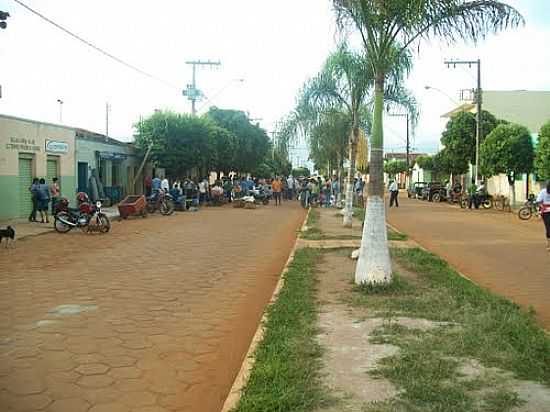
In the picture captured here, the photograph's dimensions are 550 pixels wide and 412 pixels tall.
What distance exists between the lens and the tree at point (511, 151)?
91.6 ft

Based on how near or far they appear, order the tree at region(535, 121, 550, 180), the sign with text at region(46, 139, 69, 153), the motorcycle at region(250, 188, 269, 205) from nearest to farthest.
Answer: the tree at region(535, 121, 550, 180), the sign with text at region(46, 139, 69, 153), the motorcycle at region(250, 188, 269, 205)

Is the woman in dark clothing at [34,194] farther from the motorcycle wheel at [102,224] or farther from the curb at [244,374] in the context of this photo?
the curb at [244,374]

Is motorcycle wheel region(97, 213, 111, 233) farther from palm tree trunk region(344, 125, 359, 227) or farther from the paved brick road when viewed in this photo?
the paved brick road

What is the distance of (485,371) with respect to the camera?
4.77 m

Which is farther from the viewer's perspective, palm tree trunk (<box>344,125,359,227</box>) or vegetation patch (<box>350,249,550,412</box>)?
palm tree trunk (<box>344,125,359,227</box>)

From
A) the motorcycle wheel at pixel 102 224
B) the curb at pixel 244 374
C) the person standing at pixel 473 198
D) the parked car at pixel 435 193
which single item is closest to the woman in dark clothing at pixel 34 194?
the motorcycle wheel at pixel 102 224

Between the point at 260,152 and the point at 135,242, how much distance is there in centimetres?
3394

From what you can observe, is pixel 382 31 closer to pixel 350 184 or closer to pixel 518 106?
pixel 350 184

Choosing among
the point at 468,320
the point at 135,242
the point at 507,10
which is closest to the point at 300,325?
the point at 468,320

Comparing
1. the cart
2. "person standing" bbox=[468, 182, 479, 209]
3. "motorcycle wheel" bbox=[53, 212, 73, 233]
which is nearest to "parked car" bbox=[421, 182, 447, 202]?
"person standing" bbox=[468, 182, 479, 209]

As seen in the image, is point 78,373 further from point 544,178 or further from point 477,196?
point 477,196

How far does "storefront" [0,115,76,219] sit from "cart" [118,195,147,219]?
318 cm

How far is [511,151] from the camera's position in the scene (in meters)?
27.9

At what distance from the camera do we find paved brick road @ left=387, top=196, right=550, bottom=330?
29.5 feet
